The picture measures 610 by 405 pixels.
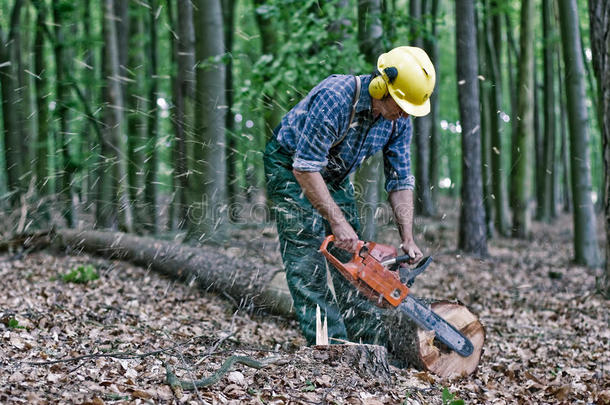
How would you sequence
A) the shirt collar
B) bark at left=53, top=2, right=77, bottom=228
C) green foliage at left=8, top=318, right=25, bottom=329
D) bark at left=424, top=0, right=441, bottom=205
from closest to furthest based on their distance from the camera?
the shirt collar < green foliage at left=8, top=318, right=25, bottom=329 < bark at left=53, top=2, right=77, bottom=228 < bark at left=424, top=0, right=441, bottom=205

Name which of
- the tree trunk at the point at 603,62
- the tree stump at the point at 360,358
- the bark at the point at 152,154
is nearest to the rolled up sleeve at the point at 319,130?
the tree stump at the point at 360,358

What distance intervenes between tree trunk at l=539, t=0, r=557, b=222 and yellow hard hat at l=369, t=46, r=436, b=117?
39.2ft

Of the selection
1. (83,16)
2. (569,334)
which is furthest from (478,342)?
(83,16)

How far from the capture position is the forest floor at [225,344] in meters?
3.11

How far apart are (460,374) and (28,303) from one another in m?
3.43

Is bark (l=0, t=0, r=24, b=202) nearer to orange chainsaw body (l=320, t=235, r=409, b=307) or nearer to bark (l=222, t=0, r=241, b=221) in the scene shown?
bark (l=222, t=0, r=241, b=221)

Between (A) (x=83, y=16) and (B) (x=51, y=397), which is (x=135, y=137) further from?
(B) (x=51, y=397)

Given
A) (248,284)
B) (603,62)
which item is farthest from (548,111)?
(248,284)

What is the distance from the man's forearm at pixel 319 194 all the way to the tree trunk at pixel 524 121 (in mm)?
8302

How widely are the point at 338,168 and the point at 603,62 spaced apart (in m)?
4.05

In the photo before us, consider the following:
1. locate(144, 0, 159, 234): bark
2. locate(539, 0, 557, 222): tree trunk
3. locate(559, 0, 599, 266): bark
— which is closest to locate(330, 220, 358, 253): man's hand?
locate(559, 0, 599, 266): bark

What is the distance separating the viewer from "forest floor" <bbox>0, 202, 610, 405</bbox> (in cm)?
311

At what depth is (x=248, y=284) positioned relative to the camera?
5.68 m

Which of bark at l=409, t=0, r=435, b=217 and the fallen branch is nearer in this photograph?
the fallen branch
